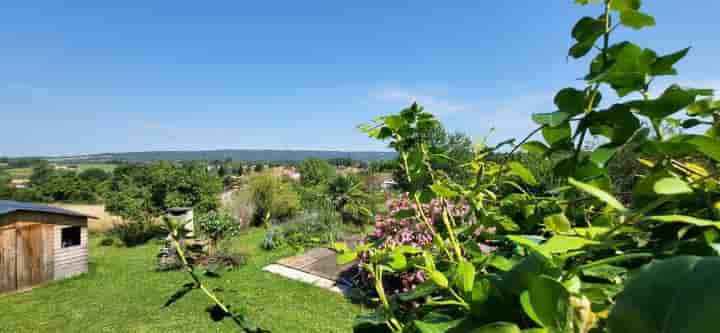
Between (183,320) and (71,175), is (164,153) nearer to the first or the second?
(71,175)

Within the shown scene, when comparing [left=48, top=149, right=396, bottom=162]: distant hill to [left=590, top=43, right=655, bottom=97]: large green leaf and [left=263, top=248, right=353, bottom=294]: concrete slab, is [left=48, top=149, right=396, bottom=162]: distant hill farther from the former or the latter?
[left=590, top=43, right=655, bottom=97]: large green leaf

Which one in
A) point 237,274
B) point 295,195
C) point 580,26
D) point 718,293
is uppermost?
point 580,26

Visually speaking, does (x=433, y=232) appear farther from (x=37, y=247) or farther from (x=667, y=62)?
(x=37, y=247)

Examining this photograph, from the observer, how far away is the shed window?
5.09 meters

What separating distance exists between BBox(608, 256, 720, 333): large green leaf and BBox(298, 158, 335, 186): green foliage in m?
14.2

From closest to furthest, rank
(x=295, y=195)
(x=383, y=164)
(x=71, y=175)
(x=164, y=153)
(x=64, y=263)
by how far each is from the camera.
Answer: (x=383, y=164)
(x=64, y=263)
(x=295, y=195)
(x=71, y=175)
(x=164, y=153)

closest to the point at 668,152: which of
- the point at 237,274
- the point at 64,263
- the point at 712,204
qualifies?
the point at 712,204

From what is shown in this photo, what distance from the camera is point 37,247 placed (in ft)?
15.0

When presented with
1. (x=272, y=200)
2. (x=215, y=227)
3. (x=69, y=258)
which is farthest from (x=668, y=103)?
(x=272, y=200)

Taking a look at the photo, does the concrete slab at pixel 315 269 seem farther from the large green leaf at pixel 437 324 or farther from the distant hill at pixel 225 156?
the distant hill at pixel 225 156

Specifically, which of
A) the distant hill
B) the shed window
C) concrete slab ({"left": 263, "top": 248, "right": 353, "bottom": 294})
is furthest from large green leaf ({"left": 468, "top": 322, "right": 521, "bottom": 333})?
the distant hill

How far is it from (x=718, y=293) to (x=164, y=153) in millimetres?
53108

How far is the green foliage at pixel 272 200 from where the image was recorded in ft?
30.7

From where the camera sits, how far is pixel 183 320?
11.6 ft
